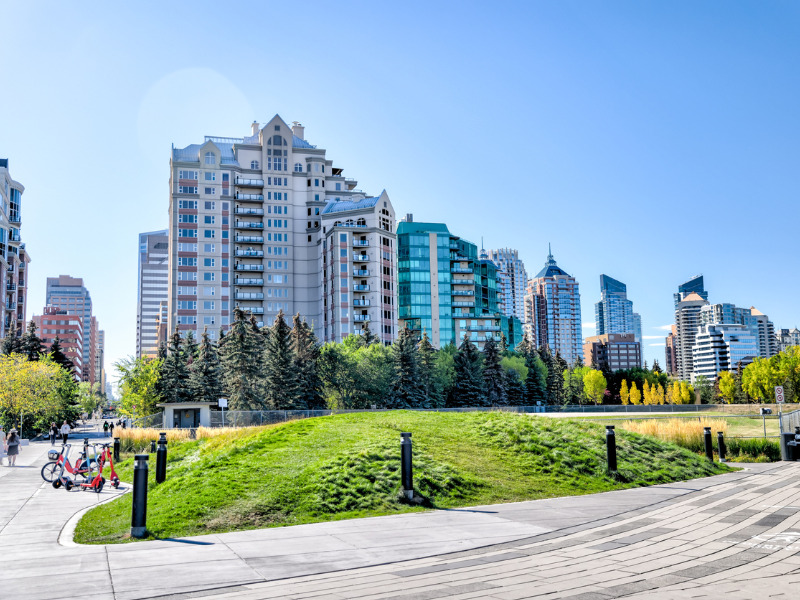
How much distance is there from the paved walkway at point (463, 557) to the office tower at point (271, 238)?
10058 cm

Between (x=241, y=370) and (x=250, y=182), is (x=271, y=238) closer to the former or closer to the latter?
(x=250, y=182)

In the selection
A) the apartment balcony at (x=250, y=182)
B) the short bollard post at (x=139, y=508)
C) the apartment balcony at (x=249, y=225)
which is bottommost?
the short bollard post at (x=139, y=508)

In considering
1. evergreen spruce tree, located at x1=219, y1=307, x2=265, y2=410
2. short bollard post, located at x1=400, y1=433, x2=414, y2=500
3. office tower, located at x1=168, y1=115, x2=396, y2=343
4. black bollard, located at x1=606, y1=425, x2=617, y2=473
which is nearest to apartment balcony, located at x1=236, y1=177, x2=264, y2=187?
office tower, located at x1=168, y1=115, x2=396, y2=343

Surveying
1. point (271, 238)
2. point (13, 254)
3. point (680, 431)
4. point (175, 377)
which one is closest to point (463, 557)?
point (680, 431)

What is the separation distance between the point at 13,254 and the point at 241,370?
69913 millimetres

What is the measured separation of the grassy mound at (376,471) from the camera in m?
12.8

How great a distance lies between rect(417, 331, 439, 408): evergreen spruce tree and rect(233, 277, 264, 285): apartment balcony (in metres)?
49.3

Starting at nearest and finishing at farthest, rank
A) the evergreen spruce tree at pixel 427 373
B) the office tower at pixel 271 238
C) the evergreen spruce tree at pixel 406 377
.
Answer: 1. the evergreen spruce tree at pixel 406 377
2. the evergreen spruce tree at pixel 427 373
3. the office tower at pixel 271 238

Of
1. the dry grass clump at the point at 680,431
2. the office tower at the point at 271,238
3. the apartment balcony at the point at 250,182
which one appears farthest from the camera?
the apartment balcony at the point at 250,182

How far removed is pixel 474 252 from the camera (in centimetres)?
16712

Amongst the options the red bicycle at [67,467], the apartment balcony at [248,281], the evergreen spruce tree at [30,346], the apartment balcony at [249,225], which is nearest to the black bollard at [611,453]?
the red bicycle at [67,467]

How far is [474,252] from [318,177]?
182ft

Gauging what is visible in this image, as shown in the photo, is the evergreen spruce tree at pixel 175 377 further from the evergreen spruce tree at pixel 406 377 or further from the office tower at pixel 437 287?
the office tower at pixel 437 287

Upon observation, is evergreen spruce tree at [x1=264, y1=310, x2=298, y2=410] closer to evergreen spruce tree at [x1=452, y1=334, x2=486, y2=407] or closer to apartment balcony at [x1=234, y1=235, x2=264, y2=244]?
evergreen spruce tree at [x1=452, y1=334, x2=486, y2=407]
